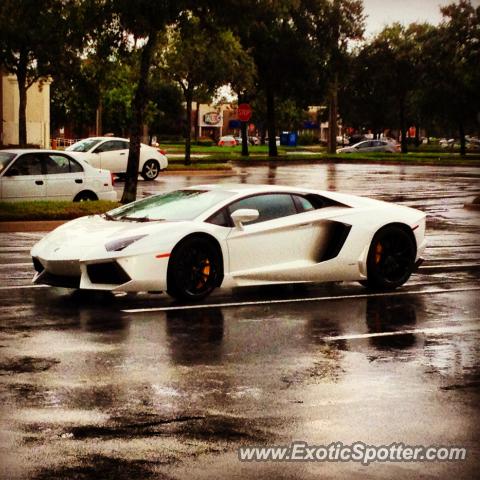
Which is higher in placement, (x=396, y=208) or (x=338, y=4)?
(x=338, y=4)

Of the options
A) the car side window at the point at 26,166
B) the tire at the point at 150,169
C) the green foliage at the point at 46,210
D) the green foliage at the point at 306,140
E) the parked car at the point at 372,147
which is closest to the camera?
the green foliage at the point at 46,210

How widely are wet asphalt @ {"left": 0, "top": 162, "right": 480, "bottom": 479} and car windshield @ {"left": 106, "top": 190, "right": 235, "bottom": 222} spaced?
879mm

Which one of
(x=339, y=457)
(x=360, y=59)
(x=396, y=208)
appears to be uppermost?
(x=360, y=59)

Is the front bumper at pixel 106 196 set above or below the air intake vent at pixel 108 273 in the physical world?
above

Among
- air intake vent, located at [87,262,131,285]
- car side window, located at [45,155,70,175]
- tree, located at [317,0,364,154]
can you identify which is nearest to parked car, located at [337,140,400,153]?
tree, located at [317,0,364,154]

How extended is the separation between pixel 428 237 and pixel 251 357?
1171 cm

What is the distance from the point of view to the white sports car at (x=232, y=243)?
38.3ft

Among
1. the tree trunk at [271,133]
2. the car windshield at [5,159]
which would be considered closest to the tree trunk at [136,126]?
the car windshield at [5,159]

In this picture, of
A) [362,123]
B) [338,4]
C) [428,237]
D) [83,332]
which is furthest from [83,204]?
[362,123]

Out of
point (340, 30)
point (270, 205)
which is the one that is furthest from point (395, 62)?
point (270, 205)

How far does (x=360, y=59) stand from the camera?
87688mm

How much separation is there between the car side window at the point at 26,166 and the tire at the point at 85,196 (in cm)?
85

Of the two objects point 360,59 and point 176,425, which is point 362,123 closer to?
point 360,59

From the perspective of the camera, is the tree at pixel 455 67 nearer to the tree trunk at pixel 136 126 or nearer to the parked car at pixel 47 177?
the tree trunk at pixel 136 126
